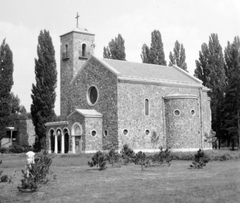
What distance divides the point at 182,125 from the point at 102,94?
8791 mm

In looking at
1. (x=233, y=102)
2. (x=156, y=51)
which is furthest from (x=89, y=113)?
(x=156, y=51)

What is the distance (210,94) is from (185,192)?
39.9m

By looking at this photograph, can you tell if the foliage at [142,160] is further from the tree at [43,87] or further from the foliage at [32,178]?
the tree at [43,87]

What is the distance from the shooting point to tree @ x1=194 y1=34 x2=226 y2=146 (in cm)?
4956

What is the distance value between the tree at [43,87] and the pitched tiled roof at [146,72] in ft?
29.0

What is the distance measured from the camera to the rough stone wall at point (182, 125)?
3828 centimetres

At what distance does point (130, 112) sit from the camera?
123 feet

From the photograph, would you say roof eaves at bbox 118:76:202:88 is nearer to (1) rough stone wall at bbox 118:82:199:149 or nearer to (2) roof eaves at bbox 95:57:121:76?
(1) rough stone wall at bbox 118:82:199:149

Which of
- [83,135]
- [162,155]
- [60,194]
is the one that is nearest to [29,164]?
[60,194]

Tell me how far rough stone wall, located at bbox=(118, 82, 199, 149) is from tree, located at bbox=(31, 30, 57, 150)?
1225 cm

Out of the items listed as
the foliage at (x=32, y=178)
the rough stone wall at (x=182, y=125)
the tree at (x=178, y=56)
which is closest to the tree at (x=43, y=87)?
the rough stone wall at (x=182, y=125)

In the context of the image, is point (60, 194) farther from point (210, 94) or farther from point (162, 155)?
point (210, 94)

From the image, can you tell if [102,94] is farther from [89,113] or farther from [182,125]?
[182,125]

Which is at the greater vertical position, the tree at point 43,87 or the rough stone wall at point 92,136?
the tree at point 43,87
